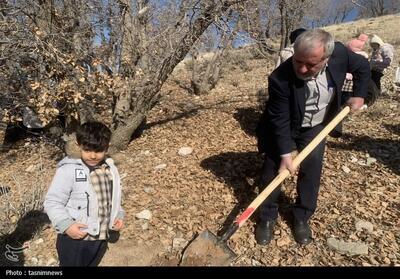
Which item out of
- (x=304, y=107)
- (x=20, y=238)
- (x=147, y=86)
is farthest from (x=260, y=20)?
(x=20, y=238)

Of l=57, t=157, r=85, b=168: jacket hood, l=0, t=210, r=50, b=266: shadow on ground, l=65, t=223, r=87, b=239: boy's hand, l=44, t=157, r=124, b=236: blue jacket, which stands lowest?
l=0, t=210, r=50, b=266: shadow on ground

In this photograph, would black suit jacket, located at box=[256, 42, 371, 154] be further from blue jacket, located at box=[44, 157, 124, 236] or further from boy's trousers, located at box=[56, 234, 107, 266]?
boy's trousers, located at box=[56, 234, 107, 266]

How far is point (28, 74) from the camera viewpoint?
206 inches

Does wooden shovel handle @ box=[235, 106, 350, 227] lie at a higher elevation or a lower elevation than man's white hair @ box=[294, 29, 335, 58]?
lower

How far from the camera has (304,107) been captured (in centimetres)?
330

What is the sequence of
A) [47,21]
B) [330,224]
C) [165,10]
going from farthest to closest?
1. [165,10]
2. [47,21]
3. [330,224]

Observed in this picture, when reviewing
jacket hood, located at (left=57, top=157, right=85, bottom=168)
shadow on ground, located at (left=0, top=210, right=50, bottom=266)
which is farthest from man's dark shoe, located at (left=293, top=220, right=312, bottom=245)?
shadow on ground, located at (left=0, top=210, right=50, bottom=266)

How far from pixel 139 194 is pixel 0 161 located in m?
3.55

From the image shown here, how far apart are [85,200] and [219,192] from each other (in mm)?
2145

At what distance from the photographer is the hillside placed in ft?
12.3

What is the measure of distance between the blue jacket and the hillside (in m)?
1.04

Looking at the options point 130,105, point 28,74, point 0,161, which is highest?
point 28,74
